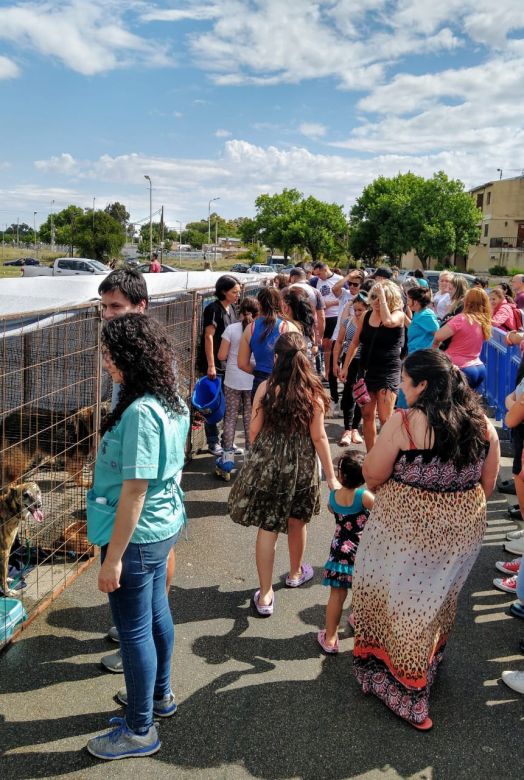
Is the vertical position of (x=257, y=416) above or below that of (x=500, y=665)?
above

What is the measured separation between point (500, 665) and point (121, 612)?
2192mm

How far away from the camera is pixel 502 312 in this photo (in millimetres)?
9703

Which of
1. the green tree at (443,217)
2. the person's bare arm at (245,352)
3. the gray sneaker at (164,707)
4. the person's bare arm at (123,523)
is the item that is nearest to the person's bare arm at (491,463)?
the person's bare arm at (123,523)

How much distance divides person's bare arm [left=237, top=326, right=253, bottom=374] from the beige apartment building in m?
61.1

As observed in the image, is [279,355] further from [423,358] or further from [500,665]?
[500,665]

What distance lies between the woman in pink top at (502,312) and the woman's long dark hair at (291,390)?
643cm

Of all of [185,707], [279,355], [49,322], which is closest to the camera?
[185,707]

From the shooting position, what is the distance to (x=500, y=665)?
3.51 m

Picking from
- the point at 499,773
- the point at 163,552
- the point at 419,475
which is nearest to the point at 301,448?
the point at 419,475

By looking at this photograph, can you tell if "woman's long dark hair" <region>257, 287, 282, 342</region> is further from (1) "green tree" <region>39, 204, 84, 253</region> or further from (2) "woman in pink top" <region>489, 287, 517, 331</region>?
(1) "green tree" <region>39, 204, 84, 253</region>

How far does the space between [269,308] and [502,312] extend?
567 centimetres

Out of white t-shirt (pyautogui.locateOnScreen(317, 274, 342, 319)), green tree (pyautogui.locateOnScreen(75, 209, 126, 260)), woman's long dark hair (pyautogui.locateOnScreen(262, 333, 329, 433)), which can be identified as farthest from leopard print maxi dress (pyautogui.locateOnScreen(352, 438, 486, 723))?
green tree (pyautogui.locateOnScreen(75, 209, 126, 260))

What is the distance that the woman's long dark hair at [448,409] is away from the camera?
9.01 ft

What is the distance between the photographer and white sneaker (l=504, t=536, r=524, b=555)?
4.78 meters
